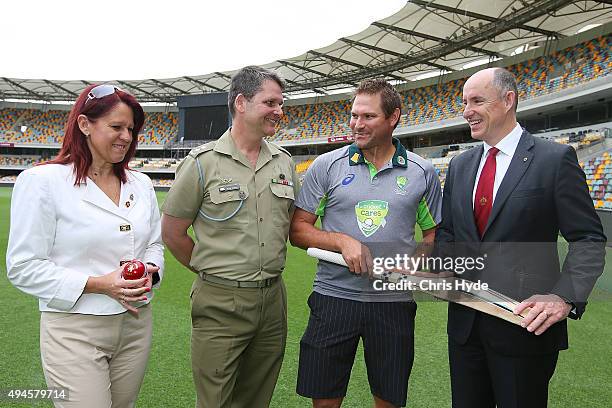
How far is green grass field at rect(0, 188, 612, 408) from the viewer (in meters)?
3.36

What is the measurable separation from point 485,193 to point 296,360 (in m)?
2.66

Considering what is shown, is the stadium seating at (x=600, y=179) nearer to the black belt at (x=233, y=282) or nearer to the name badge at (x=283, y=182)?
the name badge at (x=283, y=182)

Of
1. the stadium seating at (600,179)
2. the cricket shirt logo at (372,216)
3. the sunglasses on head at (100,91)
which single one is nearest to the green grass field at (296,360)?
the cricket shirt logo at (372,216)

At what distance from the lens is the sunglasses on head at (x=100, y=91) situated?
73.6 inches

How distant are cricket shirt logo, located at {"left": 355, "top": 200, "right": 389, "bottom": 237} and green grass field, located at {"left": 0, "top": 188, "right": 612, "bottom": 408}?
164cm

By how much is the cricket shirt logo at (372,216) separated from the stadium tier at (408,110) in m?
5.72

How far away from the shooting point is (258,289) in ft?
7.72

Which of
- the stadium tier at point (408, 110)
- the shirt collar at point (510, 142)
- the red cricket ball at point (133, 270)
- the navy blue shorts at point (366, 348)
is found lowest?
the navy blue shorts at point (366, 348)

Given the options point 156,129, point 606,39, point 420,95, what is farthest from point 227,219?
point 156,129

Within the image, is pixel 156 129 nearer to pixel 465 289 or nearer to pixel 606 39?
pixel 606 39

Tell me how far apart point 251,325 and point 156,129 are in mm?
51979

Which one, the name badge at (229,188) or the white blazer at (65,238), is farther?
the name badge at (229,188)

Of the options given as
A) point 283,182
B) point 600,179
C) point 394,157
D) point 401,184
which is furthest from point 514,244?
point 600,179

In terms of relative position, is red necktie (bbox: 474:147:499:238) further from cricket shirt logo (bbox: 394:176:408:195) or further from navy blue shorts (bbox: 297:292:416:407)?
navy blue shorts (bbox: 297:292:416:407)
